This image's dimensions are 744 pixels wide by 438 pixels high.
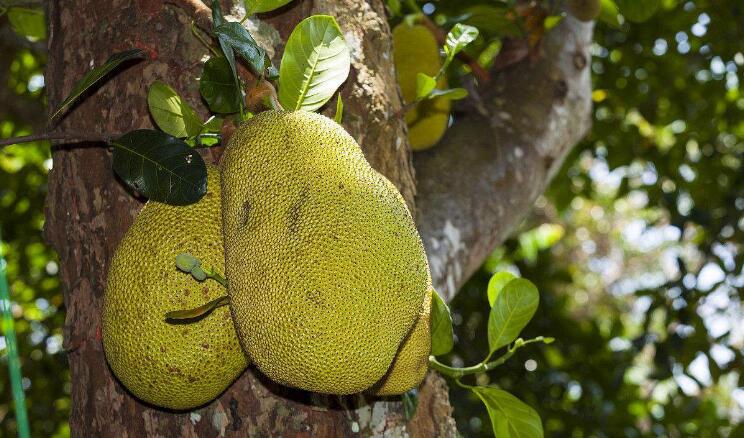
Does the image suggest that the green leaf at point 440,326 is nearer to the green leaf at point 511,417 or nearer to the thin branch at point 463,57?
the green leaf at point 511,417

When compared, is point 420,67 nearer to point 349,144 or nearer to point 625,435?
point 349,144

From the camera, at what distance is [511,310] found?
39.3 inches

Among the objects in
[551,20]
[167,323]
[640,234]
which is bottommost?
[640,234]

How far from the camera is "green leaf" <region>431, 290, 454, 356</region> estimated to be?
91cm

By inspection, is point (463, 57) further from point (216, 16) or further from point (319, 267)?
point (319, 267)

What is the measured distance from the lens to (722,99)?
8.13 ft

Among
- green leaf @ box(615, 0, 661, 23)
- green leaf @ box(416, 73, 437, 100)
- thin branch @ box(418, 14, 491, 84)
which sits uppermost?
green leaf @ box(416, 73, 437, 100)

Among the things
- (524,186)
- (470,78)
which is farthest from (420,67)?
(524,186)

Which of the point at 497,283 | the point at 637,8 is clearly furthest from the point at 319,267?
the point at 637,8

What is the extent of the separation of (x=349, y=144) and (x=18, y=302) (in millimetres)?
2286

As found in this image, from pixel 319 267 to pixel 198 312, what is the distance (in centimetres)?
14

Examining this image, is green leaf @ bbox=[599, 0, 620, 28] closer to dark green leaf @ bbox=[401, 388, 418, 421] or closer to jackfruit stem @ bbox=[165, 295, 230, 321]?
dark green leaf @ bbox=[401, 388, 418, 421]

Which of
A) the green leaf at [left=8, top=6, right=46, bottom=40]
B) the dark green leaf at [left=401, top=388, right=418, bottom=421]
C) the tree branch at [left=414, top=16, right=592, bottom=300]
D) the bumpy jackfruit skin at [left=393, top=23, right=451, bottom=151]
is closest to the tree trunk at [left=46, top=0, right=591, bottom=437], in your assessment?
the dark green leaf at [left=401, top=388, right=418, bottom=421]

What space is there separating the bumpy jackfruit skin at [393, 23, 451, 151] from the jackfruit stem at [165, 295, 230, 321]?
842 mm
